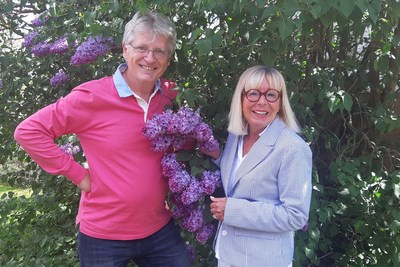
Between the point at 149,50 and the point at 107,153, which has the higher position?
the point at 149,50

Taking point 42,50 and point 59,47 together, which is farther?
point 42,50

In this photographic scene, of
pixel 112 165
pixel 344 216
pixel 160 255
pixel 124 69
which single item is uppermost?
pixel 124 69

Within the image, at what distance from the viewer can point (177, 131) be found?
2164 mm

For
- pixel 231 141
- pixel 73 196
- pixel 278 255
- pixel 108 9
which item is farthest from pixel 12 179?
pixel 278 255

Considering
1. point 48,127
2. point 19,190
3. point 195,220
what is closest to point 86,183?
point 48,127

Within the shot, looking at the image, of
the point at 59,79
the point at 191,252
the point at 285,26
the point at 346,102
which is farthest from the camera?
the point at 59,79

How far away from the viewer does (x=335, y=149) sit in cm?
340

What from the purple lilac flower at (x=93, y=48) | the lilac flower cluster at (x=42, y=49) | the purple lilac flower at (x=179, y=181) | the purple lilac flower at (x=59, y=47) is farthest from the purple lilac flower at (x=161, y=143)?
the lilac flower cluster at (x=42, y=49)

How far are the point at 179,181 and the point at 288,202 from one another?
0.47 metres

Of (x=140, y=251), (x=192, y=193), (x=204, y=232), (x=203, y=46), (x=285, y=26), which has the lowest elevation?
(x=140, y=251)

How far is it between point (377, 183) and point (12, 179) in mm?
2952

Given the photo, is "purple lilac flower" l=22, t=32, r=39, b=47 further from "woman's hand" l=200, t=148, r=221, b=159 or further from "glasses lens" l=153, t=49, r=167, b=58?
"woman's hand" l=200, t=148, r=221, b=159

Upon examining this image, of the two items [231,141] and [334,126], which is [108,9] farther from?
[334,126]

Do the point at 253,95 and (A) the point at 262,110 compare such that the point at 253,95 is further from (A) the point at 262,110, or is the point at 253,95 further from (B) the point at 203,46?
(B) the point at 203,46
